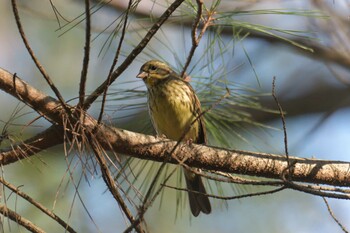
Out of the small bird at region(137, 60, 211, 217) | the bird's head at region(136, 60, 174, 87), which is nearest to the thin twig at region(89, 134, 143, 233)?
the small bird at region(137, 60, 211, 217)

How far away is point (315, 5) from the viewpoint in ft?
18.1

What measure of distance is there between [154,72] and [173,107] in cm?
33

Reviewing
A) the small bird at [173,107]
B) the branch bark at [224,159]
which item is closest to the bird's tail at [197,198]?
the small bird at [173,107]

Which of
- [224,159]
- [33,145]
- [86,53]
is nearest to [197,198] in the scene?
[224,159]

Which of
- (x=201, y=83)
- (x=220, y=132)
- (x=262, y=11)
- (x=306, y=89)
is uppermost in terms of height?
(x=262, y=11)

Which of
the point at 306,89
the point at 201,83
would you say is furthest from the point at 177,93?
the point at 306,89

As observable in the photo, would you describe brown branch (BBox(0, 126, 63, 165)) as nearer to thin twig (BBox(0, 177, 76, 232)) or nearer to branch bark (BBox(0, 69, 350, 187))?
branch bark (BBox(0, 69, 350, 187))

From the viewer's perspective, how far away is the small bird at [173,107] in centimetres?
383

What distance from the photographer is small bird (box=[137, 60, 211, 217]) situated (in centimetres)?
383

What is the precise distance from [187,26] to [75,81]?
1513 mm

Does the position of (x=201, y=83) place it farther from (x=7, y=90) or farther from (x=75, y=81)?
(x=75, y=81)

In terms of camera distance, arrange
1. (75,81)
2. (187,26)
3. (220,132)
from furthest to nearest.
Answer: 1. (75,81)
2. (187,26)
3. (220,132)

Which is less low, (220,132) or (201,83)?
(201,83)

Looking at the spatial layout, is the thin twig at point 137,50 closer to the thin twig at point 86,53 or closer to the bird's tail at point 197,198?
the thin twig at point 86,53
